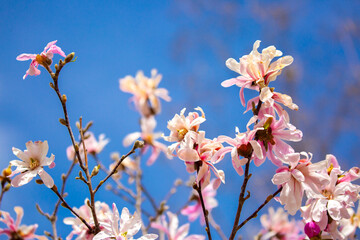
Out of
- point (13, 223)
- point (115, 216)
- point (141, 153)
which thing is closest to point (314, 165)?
point (115, 216)

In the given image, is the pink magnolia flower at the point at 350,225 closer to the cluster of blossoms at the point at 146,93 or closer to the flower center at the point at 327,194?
the flower center at the point at 327,194

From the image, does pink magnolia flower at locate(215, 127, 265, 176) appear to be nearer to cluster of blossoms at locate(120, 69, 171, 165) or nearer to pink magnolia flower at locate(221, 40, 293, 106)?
pink magnolia flower at locate(221, 40, 293, 106)

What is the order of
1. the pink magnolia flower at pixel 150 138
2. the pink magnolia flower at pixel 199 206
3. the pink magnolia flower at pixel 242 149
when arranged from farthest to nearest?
1. the pink magnolia flower at pixel 150 138
2. the pink magnolia flower at pixel 199 206
3. the pink magnolia flower at pixel 242 149

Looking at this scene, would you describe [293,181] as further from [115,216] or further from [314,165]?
[115,216]

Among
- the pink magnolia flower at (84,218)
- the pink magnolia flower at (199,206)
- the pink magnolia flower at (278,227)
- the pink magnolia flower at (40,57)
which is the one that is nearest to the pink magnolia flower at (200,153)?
the pink magnolia flower at (84,218)

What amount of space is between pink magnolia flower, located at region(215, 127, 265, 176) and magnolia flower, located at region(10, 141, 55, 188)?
393 mm

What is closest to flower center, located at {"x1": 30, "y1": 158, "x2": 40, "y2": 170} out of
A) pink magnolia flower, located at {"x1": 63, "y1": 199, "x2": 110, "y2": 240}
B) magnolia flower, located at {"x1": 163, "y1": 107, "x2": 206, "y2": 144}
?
pink magnolia flower, located at {"x1": 63, "y1": 199, "x2": 110, "y2": 240}

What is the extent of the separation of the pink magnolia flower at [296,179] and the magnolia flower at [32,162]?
0.52 m

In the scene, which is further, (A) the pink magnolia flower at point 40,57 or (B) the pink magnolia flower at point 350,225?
(B) the pink magnolia flower at point 350,225

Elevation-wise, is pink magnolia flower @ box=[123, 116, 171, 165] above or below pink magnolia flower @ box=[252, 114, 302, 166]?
above

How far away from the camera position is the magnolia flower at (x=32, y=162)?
2.48 feet

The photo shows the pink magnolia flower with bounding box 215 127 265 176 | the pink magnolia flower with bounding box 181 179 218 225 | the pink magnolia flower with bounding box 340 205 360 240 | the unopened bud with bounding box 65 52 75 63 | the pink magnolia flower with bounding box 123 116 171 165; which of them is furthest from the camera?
the pink magnolia flower with bounding box 123 116 171 165

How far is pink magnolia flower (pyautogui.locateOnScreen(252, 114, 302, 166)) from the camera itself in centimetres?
76

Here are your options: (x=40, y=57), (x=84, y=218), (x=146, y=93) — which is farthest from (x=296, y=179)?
(x=146, y=93)
